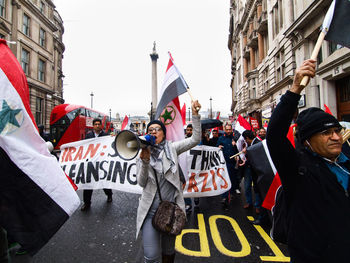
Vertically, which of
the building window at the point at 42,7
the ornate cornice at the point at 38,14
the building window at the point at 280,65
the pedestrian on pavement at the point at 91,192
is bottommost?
the pedestrian on pavement at the point at 91,192

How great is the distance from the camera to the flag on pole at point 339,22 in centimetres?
190

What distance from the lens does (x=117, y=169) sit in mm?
4988

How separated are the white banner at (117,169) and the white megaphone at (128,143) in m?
3.03

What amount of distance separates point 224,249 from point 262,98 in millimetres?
21256

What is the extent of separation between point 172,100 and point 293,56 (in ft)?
47.4

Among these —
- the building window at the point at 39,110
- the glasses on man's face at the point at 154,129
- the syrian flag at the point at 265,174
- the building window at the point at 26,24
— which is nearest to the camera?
the glasses on man's face at the point at 154,129

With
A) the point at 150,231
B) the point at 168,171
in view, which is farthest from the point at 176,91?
the point at 150,231

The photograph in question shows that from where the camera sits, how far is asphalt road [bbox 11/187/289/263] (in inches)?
115

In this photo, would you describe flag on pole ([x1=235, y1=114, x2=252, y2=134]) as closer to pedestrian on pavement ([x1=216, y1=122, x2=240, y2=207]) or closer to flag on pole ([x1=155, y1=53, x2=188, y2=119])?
pedestrian on pavement ([x1=216, y1=122, x2=240, y2=207])

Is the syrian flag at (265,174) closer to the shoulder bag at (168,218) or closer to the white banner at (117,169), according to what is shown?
the shoulder bag at (168,218)

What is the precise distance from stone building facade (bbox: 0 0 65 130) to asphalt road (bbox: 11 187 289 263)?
23328mm

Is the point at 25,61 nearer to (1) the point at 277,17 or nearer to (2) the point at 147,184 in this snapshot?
(1) the point at 277,17

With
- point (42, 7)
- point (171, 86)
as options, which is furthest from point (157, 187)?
point (42, 7)

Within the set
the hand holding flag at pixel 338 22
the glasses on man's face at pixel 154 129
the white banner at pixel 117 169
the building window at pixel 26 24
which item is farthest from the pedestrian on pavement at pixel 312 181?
the building window at pixel 26 24
